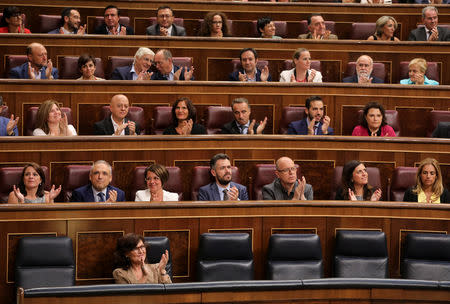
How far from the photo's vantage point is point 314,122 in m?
2.50

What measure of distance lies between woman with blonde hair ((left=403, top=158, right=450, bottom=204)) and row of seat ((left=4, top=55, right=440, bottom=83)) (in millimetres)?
750

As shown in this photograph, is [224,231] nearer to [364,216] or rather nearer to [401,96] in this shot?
[364,216]

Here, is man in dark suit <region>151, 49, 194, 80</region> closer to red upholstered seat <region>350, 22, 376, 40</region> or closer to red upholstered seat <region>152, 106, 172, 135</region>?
red upholstered seat <region>152, 106, 172, 135</region>

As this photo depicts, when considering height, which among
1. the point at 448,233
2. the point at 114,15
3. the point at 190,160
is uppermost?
the point at 114,15

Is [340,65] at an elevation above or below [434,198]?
above

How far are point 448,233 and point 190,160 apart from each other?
0.73 meters

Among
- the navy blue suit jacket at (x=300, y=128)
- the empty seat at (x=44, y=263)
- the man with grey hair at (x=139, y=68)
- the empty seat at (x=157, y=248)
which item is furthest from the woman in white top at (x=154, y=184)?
the man with grey hair at (x=139, y=68)

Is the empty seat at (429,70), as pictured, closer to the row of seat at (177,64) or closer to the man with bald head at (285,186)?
the row of seat at (177,64)

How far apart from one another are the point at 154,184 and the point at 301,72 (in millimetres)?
858

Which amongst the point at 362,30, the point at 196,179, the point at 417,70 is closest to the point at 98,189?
the point at 196,179

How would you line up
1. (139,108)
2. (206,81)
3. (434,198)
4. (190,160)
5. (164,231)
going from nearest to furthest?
(164,231), (434,198), (190,160), (139,108), (206,81)

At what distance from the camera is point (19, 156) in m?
2.26

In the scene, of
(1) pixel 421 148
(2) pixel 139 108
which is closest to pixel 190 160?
(2) pixel 139 108

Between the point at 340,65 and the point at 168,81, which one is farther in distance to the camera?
the point at 340,65
